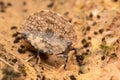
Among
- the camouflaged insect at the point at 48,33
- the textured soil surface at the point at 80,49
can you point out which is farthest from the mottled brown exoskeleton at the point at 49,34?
the textured soil surface at the point at 80,49

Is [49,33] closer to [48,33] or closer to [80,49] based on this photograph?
[48,33]

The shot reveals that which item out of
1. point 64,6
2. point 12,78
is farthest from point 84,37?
point 12,78

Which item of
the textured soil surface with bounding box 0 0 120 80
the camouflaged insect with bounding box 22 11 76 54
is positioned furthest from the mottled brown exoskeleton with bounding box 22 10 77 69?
the textured soil surface with bounding box 0 0 120 80

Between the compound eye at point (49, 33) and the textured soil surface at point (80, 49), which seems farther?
the compound eye at point (49, 33)

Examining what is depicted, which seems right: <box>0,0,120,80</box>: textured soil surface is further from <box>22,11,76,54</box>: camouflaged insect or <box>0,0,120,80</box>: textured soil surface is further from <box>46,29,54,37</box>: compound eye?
<box>46,29,54,37</box>: compound eye

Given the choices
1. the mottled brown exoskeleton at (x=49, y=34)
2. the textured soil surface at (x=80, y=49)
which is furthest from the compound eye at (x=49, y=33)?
the textured soil surface at (x=80, y=49)

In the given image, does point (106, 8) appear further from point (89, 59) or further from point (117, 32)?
point (89, 59)

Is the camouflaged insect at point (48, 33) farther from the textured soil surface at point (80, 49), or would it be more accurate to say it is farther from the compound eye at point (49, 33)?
the textured soil surface at point (80, 49)
